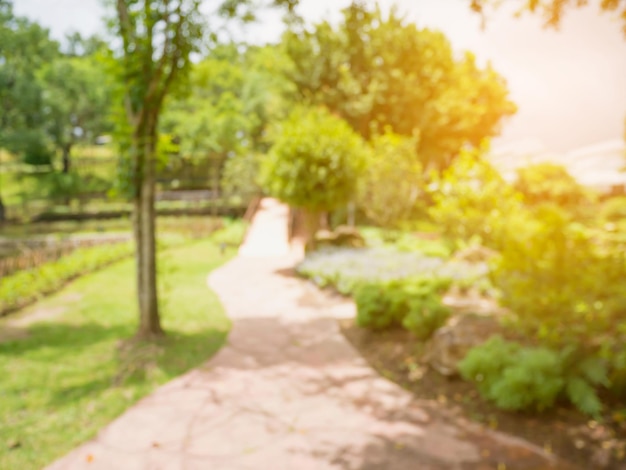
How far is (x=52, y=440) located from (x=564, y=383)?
4.68m

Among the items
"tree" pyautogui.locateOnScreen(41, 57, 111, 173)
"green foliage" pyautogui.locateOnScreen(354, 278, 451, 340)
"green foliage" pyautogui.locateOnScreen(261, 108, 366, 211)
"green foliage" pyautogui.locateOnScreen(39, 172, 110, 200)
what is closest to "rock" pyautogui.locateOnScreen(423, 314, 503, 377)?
"green foliage" pyautogui.locateOnScreen(354, 278, 451, 340)

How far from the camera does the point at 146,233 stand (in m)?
6.53

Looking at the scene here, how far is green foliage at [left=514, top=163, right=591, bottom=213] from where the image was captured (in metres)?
18.5

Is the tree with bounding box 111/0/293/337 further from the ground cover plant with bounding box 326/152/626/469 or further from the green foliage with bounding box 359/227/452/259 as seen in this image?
the green foliage with bounding box 359/227/452/259

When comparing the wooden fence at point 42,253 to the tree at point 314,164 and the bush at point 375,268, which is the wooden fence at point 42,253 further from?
the bush at point 375,268

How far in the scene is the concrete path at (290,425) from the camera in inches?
149

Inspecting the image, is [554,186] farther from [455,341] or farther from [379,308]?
[455,341]

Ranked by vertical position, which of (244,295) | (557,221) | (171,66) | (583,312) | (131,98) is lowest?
(244,295)

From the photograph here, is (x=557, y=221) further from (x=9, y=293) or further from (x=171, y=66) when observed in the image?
(x=9, y=293)

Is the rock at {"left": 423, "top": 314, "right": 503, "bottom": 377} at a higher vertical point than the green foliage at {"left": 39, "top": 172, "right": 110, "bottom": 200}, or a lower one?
lower

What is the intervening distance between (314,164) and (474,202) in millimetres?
4283

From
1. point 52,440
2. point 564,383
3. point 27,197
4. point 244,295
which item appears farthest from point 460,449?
point 27,197

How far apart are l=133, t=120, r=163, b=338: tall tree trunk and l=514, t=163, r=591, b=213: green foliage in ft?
53.3

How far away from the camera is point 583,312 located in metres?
4.61
